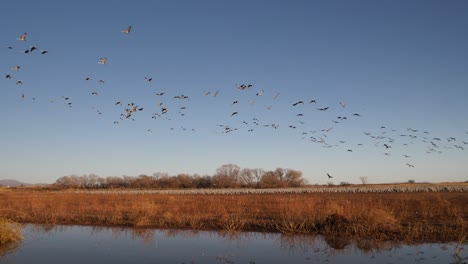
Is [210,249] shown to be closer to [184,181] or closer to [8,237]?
[8,237]

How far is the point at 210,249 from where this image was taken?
14.9 m

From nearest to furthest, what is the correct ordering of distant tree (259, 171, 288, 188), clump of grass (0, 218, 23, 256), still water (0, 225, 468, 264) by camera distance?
still water (0, 225, 468, 264) < clump of grass (0, 218, 23, 256) < distant tree (259, 171, 288, 188)

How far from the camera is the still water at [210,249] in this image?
13113 mm

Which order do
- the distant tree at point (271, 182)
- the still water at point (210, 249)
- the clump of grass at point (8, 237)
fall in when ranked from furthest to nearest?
the distant tree at point (271, 182), the clump of grass at point (8, 237), the still water at point (210, 249)

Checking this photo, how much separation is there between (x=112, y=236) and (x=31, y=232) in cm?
451

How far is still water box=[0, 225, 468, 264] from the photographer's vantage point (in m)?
13.1

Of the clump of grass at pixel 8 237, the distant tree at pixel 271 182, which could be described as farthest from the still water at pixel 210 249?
the distant tree at pixel 271 182

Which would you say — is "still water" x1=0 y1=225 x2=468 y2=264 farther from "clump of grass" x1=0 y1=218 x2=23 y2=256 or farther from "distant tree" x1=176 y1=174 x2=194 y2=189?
"distant tree" x1=176 y1=174 x2=194 y2=189

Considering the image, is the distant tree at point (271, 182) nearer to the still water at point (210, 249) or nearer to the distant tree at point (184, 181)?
the distant tree at point (184, 181)

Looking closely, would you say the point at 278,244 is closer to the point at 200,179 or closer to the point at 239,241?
the point at 239,241

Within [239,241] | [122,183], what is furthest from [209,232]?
[122,183]

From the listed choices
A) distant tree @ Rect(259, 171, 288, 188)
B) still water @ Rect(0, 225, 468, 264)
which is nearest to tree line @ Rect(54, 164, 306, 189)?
distant tree @ Rect(259, 171, 288, 188)

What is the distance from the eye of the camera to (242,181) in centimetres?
12838

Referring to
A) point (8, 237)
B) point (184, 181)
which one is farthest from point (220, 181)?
point (8, 237)
